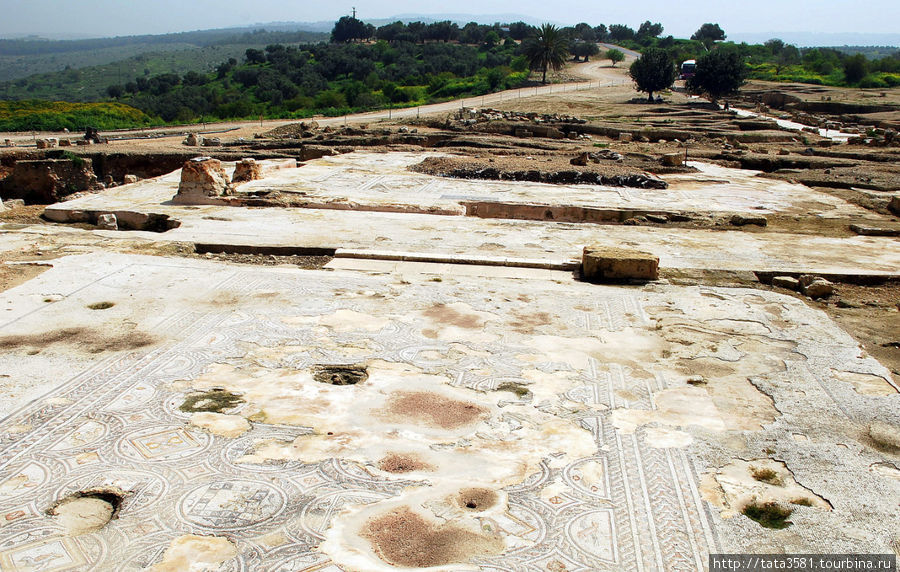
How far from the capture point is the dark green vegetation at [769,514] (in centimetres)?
327

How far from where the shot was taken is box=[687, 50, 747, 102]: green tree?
30938 millimetres

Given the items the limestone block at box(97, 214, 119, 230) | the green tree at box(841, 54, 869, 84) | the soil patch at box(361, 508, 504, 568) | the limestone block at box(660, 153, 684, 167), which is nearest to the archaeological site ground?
the soil patch at box(361, 508, 504, 568)

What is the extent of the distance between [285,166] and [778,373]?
11345mm

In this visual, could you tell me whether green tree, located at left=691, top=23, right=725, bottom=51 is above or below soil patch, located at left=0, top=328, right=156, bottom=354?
above

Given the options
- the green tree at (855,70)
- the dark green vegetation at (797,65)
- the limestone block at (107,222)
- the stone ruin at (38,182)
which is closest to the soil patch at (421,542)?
the limestone block at (107,222)

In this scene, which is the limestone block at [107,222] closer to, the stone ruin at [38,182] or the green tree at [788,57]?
the stone ruin at [38,182]

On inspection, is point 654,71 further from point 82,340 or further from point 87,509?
point 87,509

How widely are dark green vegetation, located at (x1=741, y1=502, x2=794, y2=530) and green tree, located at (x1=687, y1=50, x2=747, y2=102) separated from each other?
31621mm

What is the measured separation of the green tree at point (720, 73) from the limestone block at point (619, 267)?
27764 mm

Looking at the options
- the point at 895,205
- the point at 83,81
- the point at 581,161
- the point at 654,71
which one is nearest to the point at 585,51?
the point at 654,71

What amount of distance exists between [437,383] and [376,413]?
23.1 inches

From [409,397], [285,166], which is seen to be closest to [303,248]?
[409,397]

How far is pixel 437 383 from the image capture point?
4.64 metres

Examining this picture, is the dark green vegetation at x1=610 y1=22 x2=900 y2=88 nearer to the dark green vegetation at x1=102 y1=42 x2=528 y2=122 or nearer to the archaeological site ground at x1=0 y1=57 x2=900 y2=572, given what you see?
the dark green vegetation at x1=102 y1=42 x2=528 y2=122
